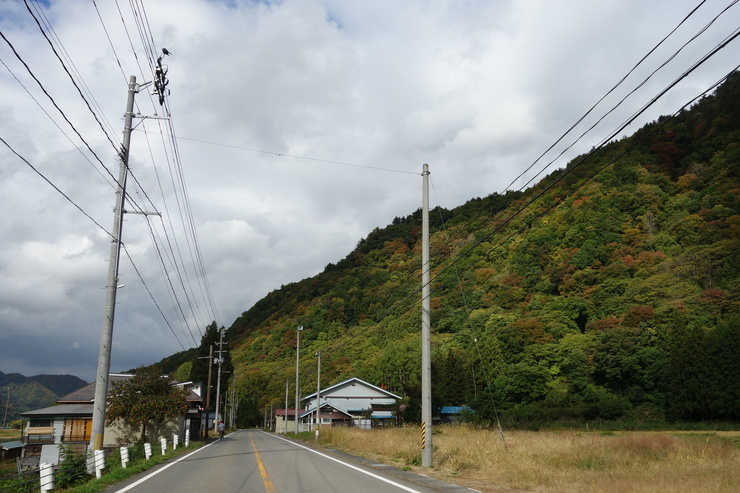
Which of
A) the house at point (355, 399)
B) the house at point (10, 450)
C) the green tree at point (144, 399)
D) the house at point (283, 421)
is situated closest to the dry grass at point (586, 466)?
the green tree at point (144, 399)

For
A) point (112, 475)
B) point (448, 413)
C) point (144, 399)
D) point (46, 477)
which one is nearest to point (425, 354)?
point (112, 475)

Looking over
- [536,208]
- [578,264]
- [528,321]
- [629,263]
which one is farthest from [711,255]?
[536,208]

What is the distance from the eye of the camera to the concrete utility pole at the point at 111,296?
1484 cm

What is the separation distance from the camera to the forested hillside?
55.8m

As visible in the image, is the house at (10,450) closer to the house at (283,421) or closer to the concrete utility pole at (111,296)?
the concrete utility pole at (111,296)

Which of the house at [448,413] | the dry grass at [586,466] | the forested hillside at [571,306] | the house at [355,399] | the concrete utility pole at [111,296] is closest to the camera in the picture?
the dry grass at [586,466]

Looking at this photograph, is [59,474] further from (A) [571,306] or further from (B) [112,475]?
(A) [571,306]

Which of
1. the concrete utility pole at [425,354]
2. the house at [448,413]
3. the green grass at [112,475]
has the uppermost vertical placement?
the concrete utility pole at [425,354]

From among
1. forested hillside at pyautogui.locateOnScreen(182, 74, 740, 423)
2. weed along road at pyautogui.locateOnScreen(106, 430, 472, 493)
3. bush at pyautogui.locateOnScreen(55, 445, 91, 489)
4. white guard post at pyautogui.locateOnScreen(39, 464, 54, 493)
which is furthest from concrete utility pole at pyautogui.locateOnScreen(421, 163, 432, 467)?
forested hillside at pyautogui.locateOnScreen(182, 74, 740, 423)

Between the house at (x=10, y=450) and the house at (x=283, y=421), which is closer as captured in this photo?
the house at (x=10, y=450)

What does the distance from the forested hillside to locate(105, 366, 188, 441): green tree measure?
1419 cm

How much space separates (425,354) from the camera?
61.2 feet

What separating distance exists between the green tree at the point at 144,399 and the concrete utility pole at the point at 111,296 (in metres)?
17.1

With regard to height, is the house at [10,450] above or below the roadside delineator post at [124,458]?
below
